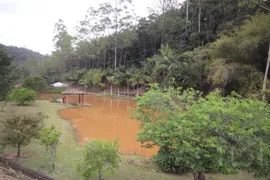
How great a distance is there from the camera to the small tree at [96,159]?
13.6 feet

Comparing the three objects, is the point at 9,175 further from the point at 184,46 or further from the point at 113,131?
the point at 184,46

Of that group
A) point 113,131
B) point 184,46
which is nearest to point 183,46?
point 184,46

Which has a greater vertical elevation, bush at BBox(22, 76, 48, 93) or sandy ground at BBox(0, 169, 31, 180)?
bush at BBox(22, 76, 48, 93)

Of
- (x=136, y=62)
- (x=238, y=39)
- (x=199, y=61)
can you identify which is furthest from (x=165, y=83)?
(x=136, y=62)

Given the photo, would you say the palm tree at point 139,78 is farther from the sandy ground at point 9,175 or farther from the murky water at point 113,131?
the sandy ground at point 9,175

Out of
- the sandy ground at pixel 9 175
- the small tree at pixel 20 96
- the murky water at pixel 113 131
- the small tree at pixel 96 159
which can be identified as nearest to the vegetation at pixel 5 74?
the murky water at pixel 113 131

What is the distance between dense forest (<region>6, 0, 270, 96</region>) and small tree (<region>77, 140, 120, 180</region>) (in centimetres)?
400

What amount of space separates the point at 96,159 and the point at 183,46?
20333 millimetres

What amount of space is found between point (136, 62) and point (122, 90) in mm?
7903

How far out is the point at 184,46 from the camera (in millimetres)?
21922

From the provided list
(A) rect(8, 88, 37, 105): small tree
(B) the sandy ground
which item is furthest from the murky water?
(A) rect(8, 88, 37, 105): small tree

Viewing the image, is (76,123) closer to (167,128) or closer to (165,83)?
(167,128)

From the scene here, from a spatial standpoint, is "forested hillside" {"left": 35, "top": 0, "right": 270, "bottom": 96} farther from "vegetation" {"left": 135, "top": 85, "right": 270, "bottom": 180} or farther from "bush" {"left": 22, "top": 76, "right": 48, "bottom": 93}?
"bush" {"left": 22, "top": 76, "right": 48, "bottom": 93}

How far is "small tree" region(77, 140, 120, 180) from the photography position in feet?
13.6
